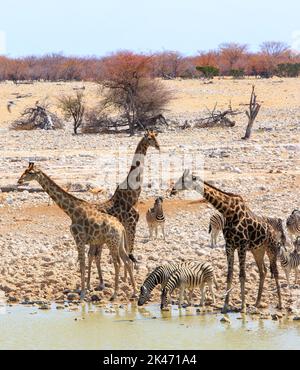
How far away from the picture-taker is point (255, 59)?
58062mm

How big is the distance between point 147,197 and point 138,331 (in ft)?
22.4

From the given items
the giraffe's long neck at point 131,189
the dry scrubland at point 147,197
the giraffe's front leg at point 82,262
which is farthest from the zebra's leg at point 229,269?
the giraffe's long neck at point 131,189

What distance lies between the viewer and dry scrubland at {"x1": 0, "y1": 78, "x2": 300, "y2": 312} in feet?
37.1

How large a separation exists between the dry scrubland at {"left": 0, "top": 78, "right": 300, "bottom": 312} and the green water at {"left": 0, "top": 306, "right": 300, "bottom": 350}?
56 cm

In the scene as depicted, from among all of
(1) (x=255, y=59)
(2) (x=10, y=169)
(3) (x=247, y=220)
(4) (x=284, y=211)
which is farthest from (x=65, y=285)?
(1) (x=255, y=59)

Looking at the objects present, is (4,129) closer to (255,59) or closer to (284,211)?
(284,211)

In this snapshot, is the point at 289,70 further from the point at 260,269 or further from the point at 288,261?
the point at 260,269

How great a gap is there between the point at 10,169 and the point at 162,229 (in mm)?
7274

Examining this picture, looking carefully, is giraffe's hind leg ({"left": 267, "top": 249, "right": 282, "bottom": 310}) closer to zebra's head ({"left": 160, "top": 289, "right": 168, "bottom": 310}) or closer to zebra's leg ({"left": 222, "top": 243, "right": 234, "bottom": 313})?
zebra's leg ({"left": 222, "top": 243, "right": 234, "bottom": 313})

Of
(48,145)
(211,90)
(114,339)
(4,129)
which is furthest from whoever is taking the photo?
(211,90)

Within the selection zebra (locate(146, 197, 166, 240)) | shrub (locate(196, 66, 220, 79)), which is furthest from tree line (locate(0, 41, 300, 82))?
zebra (locate(146, 197, 166, 240))

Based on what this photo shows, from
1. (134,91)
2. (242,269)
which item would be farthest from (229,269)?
(134,91)

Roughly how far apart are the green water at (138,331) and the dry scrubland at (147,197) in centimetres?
56

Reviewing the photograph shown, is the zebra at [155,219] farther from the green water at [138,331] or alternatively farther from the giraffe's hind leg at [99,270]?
the green water at [138,331]
